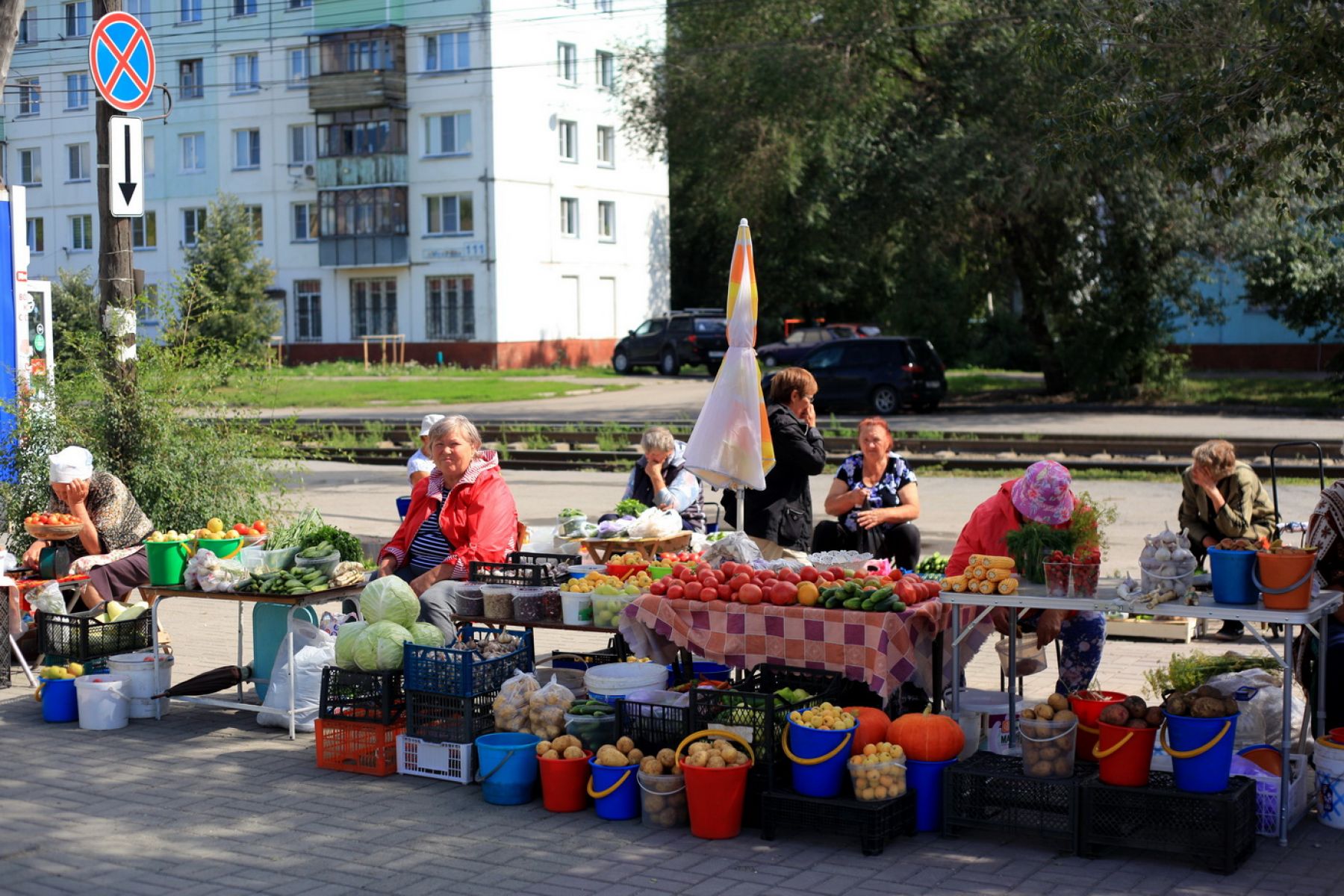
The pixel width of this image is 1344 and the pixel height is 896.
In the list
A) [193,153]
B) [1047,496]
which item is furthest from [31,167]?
[1047,496]

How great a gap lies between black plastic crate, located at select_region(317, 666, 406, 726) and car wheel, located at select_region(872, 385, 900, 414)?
22.6 meters

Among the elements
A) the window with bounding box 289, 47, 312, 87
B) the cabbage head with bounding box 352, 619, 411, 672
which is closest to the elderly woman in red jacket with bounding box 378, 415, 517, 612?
the cabbage head with bounding box 352, 619, 411, 672

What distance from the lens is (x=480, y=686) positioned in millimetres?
6754

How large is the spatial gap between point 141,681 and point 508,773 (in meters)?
2.69

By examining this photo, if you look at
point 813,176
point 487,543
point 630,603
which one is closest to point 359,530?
point 487,543

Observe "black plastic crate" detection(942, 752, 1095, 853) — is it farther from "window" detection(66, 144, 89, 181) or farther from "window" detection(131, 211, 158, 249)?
"window" detection(66, 144, 89, 181)

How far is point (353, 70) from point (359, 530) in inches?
1446

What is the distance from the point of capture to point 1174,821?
548 centimetres

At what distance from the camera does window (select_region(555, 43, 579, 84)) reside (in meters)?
48.3

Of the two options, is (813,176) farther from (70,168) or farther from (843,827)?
(70,168)

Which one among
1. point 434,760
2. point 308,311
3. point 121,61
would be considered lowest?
point 434,760

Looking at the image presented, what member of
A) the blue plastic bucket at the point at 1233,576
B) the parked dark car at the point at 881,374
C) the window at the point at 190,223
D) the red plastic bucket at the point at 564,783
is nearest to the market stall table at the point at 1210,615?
the blue plastic bucket at the point at 1233,576

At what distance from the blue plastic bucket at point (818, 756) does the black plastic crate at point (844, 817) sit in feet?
0.15

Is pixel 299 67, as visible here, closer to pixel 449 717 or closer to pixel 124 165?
pixel 124 165
